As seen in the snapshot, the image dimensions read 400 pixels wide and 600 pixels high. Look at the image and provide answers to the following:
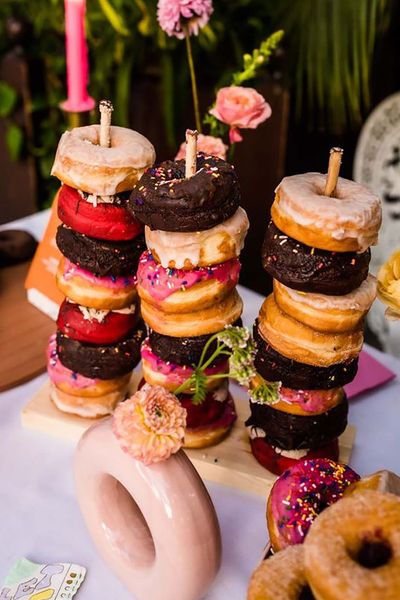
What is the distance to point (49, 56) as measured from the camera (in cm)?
259

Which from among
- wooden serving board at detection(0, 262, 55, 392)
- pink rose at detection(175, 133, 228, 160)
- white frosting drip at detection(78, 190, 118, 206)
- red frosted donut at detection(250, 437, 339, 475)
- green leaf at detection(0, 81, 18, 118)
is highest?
pink rose at detection(175, 133, 228, 160)

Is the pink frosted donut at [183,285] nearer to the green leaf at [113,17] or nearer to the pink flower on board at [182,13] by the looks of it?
the pink flower on board at [182,13]

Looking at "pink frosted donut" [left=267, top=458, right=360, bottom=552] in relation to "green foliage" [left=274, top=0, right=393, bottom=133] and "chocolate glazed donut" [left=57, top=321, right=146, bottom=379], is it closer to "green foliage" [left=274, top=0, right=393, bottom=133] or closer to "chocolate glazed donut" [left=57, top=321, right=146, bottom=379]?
"chocolate glazed donut" [left=57, top=321, right=146, bottom=379]

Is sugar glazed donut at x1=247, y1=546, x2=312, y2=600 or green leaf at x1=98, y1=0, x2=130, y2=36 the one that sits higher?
green leaf at x1=98, y1=0, x2=130, y2=36

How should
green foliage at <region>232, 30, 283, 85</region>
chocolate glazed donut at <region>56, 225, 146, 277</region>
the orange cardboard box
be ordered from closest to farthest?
1. chocolate glazed donut at <region>56, 225, 146, 277</region>
2. green foliage at <region>232, 30, 283, 85</region>
3. the orange cardboard box

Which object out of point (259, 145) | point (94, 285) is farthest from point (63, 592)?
point (259, 145)

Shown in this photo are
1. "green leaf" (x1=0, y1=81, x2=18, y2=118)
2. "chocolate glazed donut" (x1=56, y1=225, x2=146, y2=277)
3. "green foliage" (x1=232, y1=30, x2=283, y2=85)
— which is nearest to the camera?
"chocolate glazed donut" (x1=56, y1=225, x2=146, y2=277)

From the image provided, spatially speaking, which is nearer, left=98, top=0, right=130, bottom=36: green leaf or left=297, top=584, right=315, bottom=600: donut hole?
left=297, top=584, right=315, bottom=600: donut hole

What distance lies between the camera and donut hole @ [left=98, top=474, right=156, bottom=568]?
81cm

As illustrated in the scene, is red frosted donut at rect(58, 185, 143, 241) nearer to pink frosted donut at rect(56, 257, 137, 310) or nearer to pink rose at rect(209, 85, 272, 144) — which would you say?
pink frosted donut at rect(56, 257, 137, 310)

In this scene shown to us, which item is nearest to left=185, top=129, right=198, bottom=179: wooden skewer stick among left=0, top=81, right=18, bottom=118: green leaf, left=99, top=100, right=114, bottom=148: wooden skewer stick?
left=99, top=100, right=114, bottom=148: wooden skewer stick

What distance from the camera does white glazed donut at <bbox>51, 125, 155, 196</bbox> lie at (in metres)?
0.85

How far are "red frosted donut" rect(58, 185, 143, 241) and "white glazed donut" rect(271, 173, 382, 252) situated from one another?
20 centimetres

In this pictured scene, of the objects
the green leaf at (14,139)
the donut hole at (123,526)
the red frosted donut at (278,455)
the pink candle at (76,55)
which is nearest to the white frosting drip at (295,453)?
the red frosted donut at (278,455)
